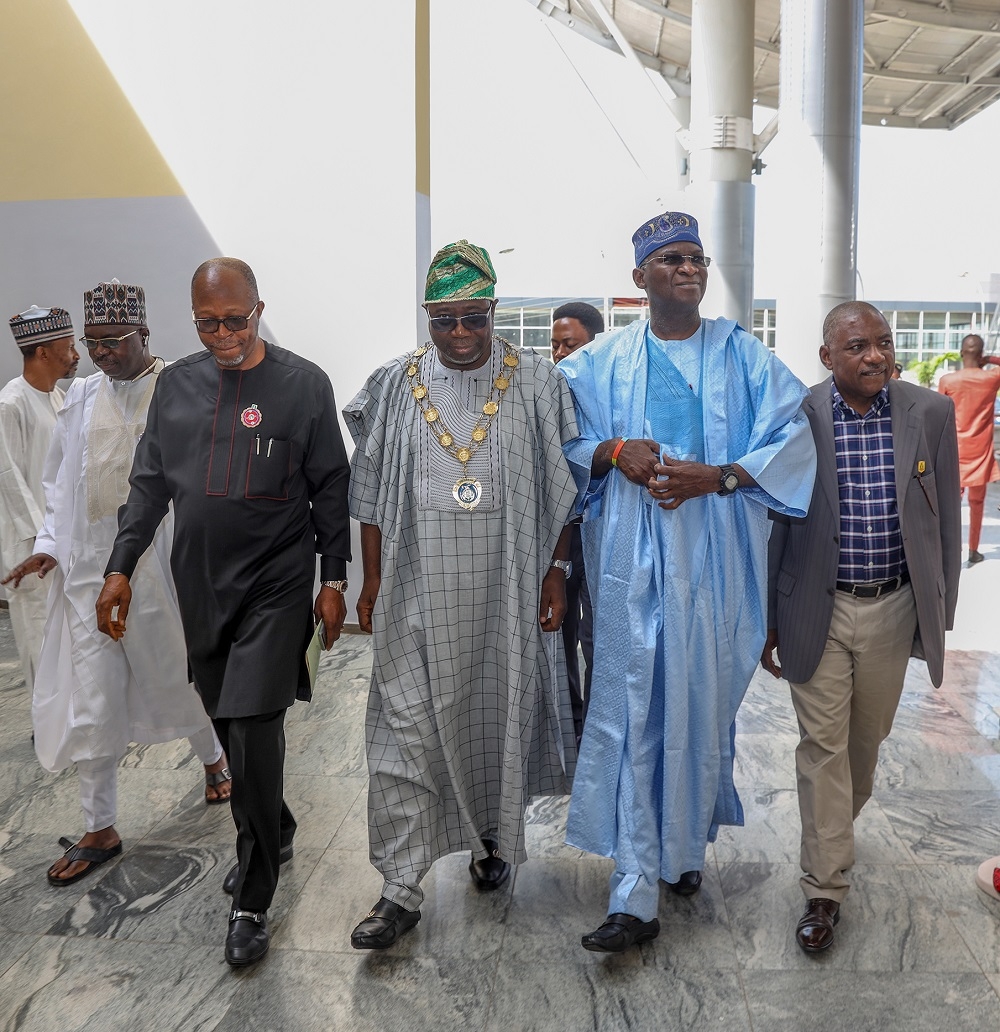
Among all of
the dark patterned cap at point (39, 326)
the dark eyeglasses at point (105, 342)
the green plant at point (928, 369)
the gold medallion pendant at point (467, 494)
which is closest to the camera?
the gold medallion pendant at point (467, 494)

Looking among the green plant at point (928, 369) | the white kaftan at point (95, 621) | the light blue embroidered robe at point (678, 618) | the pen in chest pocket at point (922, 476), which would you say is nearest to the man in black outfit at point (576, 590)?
the light blue embroidered robe at point (678, 618)

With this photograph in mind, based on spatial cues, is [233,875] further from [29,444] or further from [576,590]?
[29,444]

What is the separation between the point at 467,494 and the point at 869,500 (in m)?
1.15

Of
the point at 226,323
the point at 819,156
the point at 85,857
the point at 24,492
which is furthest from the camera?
the point at 819,156

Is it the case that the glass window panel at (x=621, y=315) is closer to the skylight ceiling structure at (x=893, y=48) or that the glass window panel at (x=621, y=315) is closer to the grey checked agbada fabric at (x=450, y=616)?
the skylight ceiling structure at (x=893, y=48)

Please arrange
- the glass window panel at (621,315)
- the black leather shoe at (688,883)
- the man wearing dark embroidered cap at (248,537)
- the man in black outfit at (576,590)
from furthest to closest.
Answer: the glass window panel at (621,315)
the man in black outfit at (576,590)
the black leather shoe at (688,883)
the man wearing dark embroidered cap at (248,537)

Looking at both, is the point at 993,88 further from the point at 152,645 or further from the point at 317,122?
the point at 152,645

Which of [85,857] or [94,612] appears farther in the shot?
[94,612]

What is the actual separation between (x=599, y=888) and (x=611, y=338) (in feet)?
5.65

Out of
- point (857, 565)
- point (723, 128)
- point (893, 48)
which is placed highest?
point (893, 48)

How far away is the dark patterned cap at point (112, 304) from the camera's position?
326 centimetres

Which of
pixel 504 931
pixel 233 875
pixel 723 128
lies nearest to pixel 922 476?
pixel 504 931

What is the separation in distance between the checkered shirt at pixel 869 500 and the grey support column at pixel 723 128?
8.39 metres

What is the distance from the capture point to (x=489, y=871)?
310 cm
